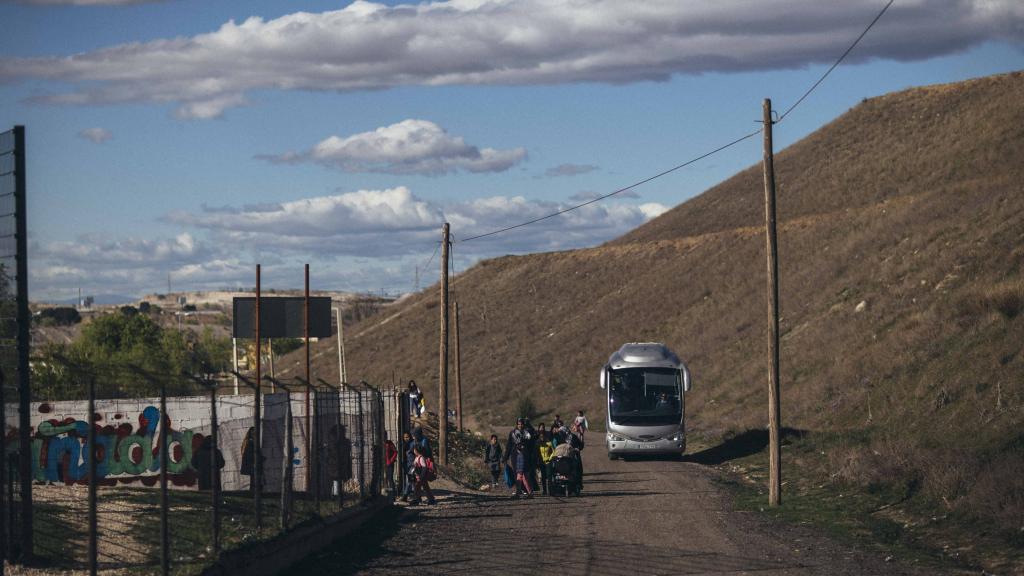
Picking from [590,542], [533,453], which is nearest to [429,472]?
[533,453]

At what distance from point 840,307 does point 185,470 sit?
3617 centimetres

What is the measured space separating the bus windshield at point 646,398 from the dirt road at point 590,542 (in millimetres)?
10284

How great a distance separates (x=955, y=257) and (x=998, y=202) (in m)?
5.76

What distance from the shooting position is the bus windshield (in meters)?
38.0

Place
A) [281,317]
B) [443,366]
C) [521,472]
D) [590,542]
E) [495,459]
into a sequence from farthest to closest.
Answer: [281,317]
[443,366]
[495,459]
[521,472]
[590,542]

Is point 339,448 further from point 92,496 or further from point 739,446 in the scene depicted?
point 739,446

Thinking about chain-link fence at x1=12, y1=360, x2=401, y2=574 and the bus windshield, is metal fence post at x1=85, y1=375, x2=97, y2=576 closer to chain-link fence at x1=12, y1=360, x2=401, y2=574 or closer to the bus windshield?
chain-link fence at x1=12, y1=360, x2=401, y2=574

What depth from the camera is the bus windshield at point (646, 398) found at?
3800 centimetres

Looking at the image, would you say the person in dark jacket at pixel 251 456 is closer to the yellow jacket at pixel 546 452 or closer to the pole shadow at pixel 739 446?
the yellow jacket at pixel 546 452

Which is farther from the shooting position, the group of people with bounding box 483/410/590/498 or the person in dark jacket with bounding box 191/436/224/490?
the person in dark jacket with bounding box 191/436/224/490

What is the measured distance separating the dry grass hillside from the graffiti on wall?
16.9 metres

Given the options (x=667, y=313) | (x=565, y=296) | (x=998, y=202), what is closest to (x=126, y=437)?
(x=998, y=202)

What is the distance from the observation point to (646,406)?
38.1 m

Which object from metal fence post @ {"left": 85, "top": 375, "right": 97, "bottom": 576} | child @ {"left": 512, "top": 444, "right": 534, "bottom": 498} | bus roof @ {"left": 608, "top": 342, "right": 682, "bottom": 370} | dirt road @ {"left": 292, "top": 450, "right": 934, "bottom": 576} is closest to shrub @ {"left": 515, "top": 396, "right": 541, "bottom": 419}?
bus roof @ {"left": 608, "top": 342, "right": 682, "bottom": 370}
